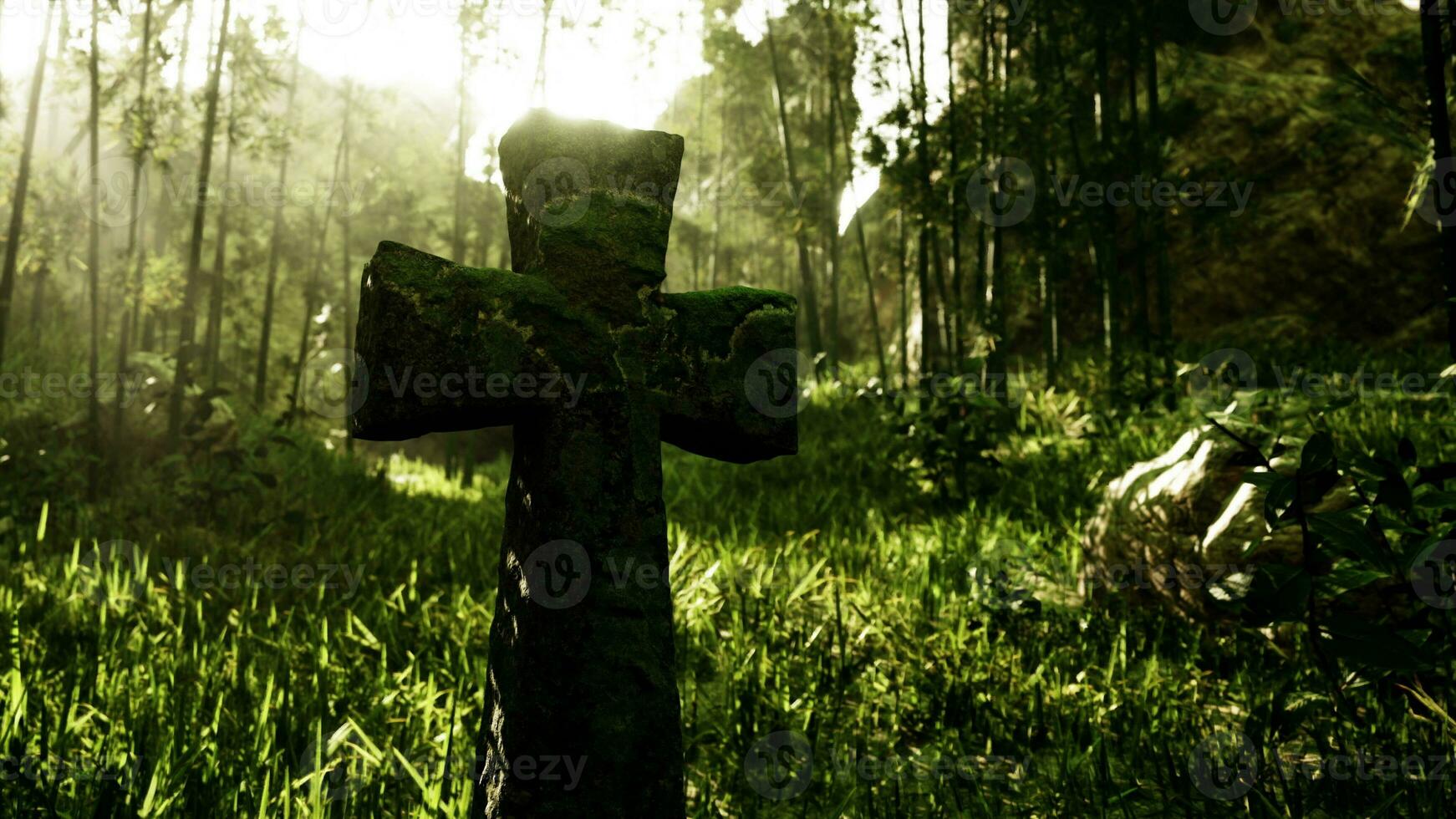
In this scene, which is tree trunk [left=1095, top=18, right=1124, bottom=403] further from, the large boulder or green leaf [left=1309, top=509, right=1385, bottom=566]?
green leaf [left=1309, top=509, right=1385, bottom=566]

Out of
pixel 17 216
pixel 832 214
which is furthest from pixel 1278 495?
pixel 832 214

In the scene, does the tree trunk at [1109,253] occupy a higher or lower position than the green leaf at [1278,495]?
higher

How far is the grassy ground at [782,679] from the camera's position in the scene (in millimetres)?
2240

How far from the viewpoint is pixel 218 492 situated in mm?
6598

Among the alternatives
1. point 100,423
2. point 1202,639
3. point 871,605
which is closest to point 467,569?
point 871,605

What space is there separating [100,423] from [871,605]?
8.50m

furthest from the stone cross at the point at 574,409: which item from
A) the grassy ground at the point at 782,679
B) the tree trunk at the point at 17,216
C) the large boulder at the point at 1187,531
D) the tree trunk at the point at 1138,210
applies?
the tree trunk at the point at 17,216

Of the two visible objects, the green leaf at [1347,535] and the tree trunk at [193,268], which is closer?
the green leaf at [1347,535]

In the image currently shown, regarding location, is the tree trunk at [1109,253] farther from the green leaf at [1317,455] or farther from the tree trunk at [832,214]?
the green leaf at [1317,455]

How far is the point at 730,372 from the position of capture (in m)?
1.95

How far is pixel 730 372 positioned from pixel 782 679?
5.24 ft

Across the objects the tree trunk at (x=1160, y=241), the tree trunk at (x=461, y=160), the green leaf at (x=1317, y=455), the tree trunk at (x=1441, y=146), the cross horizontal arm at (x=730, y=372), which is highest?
the tree trunk at (x=461, y=160)

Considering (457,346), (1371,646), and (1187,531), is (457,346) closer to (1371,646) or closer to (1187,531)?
(1371,646)

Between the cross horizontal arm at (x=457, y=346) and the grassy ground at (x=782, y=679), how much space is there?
1113 millimetres
